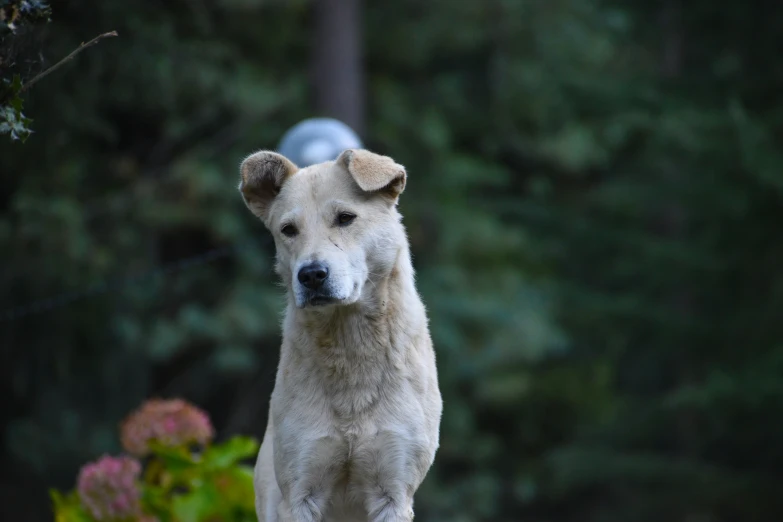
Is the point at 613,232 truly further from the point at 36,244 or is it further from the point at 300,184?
the point at 300,184

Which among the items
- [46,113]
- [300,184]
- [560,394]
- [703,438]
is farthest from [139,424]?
[560,394]

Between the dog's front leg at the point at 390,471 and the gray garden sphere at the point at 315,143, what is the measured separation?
2942 mm

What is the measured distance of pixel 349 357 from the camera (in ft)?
15.5

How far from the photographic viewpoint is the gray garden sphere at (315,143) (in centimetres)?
707

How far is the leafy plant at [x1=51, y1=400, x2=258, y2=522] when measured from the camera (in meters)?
6.36

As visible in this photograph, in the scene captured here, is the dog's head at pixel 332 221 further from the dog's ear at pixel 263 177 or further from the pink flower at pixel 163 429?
the pink flower at pixel 163 429

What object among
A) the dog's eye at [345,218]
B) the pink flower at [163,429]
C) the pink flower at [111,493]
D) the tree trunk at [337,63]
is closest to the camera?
the dog's eye at [345,218]

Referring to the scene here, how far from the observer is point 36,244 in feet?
38.2

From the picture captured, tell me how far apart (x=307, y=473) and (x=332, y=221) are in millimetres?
1177

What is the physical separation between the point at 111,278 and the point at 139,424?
20.4 feet

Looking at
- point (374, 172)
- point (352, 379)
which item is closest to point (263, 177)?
point (374, 172)

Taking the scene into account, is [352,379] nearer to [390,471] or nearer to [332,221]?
[390,471]

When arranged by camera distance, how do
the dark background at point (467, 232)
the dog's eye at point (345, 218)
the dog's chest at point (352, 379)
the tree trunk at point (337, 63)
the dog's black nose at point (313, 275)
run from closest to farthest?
the dog's black nose at point (313, 275)
the dog's chest at point (352, 379)
the dog's eye at point (345, 218)
the dark background at point (467, 232)
the tree trunk at point (337, 63)

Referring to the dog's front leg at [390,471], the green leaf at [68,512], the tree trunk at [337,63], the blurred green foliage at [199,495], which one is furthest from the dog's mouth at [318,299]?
the tree trunk at [337,63]
